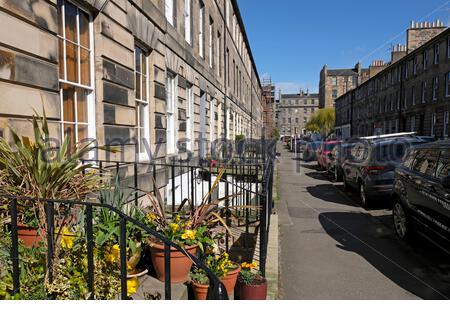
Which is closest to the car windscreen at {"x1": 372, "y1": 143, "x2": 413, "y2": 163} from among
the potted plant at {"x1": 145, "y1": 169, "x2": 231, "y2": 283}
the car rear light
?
the car rear light

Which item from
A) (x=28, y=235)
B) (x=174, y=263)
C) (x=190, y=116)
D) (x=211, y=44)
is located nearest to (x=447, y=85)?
(x=211, y=44)

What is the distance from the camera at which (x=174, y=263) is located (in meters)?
3.65

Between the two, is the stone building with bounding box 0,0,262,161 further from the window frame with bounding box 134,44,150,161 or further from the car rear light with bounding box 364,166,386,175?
the car rear light with bounding box 364,166,386,175

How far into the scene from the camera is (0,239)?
3242 mm

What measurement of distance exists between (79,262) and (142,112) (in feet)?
18.8

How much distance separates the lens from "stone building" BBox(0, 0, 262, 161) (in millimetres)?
4316

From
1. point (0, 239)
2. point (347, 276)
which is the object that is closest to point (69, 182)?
point (0, 239)

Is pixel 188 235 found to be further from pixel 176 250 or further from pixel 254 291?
pixel 254 291

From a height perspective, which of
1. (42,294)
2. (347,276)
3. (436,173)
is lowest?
(347,276)

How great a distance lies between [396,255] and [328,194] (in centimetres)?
620

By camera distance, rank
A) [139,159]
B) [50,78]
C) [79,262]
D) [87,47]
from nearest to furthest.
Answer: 1. [79,262]
2. [50,78]
3. [87,47]
4. [139,159]

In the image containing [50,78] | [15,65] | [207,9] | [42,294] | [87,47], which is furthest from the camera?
[207,9]
